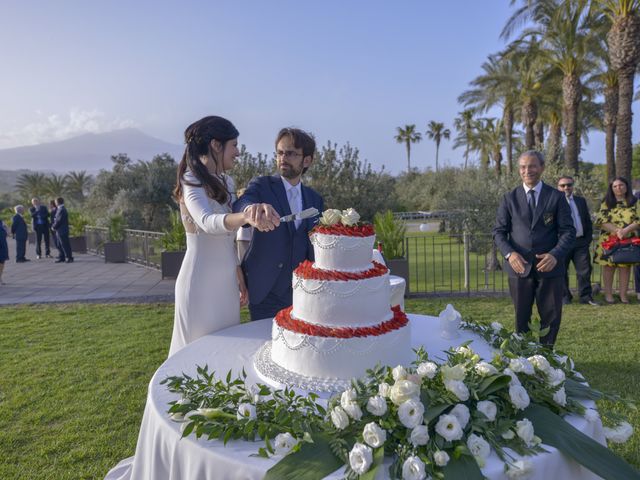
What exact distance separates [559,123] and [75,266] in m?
32.3

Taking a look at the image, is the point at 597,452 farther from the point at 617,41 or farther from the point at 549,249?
the point at 617,41

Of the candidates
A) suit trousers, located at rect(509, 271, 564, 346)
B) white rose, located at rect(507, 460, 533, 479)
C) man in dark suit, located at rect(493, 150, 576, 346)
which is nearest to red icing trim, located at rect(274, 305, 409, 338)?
white rose, located at rect(507, 460, 533, 479)

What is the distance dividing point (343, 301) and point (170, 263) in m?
10.8

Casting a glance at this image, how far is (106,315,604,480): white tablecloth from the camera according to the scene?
169 centimetres

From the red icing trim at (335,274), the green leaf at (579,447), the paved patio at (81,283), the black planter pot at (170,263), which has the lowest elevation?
the paved patio at (81,283)

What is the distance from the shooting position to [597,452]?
5.73ft

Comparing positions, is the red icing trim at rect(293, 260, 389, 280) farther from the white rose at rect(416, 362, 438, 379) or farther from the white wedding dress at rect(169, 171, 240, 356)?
the white wedding dress at rect(169, 171, 240, 356)

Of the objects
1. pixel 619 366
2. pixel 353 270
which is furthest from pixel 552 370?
pixel 619 366

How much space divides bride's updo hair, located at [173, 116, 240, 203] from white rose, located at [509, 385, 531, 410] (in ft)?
6.24

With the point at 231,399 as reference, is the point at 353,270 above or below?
above

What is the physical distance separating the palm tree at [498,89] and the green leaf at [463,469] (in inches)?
1039

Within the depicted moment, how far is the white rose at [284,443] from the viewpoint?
166 centimetres

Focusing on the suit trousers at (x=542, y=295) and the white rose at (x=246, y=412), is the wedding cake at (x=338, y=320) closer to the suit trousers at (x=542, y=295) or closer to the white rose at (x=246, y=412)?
the white rose at (x=246, y=412)

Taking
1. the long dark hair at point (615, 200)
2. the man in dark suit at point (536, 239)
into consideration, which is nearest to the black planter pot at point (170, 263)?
the man in dark suit at point (536, 239)
